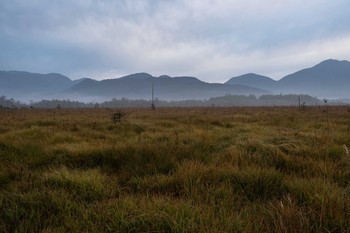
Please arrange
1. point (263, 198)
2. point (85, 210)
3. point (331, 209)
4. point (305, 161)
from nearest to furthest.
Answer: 1. point (331, 209)
2. point (85, 210)
3. point (263, 198)
4. point (305, 161)

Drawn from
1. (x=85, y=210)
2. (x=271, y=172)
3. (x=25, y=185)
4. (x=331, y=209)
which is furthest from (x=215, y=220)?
(x=25, y=185)

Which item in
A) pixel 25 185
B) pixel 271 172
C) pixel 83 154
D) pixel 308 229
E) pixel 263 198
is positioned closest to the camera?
pixel 308 229

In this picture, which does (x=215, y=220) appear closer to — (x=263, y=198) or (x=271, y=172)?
(x=263, y=198)

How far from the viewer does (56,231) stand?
2.67 metres

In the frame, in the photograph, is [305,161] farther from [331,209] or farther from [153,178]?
[153,178]

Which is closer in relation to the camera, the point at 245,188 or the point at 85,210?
the point at 85,210

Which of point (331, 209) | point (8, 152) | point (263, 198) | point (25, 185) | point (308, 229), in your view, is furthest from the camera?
point (8, 152)

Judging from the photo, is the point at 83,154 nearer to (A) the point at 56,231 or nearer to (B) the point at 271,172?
(A) the point at 56,231

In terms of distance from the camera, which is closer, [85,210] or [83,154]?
[85,210]

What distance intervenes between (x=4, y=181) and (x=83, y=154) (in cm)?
161

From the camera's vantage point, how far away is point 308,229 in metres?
2.61

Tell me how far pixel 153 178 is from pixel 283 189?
1872mm

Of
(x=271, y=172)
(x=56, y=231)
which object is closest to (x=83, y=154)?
(x=56, y=231)

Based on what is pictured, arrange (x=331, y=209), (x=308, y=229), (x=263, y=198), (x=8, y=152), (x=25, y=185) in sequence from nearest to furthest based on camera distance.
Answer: (x=308, y=229) → (x=331, y=209) → (x=263, y=198) → (x=25, y=185) → (x=8, y=152)
